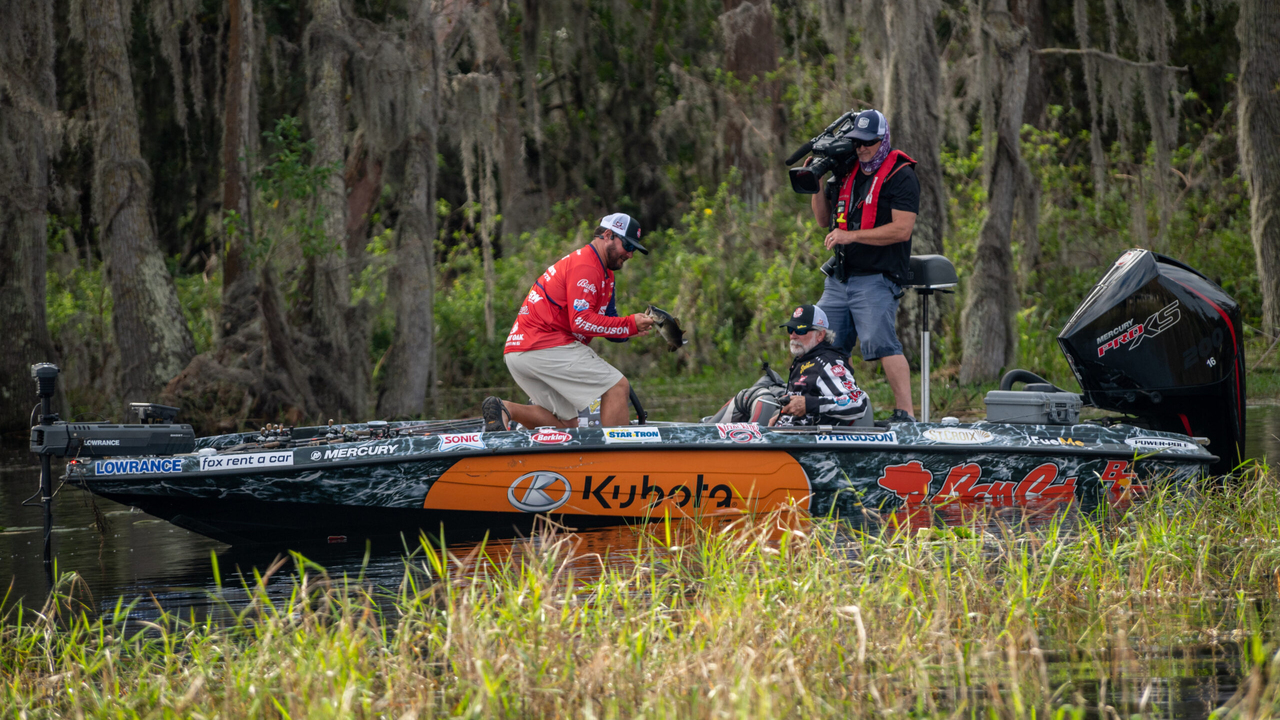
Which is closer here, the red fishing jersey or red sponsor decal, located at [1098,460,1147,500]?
red sponsor decal, located at [1098,460,1147,500]

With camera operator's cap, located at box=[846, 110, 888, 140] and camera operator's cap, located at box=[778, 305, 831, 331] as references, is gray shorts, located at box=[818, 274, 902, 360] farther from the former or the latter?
camera operator's cap, located at box=[846, 110, 888, 140]

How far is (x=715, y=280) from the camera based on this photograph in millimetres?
17625

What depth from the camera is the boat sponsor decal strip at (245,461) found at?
6086mm

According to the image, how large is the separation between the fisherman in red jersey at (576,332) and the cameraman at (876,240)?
1166 mm

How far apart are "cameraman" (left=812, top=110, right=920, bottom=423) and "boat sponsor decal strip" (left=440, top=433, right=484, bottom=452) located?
7.15 feet

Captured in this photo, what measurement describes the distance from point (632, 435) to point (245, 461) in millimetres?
1931

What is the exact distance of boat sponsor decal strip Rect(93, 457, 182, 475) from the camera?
6023 mm

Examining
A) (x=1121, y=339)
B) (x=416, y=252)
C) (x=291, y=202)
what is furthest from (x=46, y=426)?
(x=416, y=252)

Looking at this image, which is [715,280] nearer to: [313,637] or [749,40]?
[749,40]

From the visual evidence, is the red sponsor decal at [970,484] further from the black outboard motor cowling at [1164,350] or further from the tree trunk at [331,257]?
the tree trunk at [331,257]

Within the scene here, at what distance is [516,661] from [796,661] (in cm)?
78

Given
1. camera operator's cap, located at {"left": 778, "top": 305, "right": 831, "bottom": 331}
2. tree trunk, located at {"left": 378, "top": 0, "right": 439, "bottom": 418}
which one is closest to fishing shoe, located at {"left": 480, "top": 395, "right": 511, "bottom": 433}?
camera operator's cap, located at {"left": 778, "top": 305, "right": 831, "bottom": 331}

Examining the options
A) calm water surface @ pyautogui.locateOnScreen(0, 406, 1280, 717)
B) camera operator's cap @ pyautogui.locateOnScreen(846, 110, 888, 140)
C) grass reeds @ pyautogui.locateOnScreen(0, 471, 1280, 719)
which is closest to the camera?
grass reeds @ pyautogui.locateOnScreen(0, 471, 1280, 719)

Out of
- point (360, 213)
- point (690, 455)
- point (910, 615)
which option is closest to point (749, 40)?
point (360, 213)
